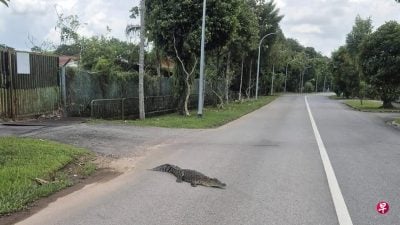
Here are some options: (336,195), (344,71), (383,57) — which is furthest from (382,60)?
(336,195)

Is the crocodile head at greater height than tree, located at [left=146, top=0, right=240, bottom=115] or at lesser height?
lesser

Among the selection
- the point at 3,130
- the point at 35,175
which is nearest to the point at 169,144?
the point at 3,130

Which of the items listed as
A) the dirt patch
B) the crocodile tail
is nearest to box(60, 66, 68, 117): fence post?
the dirt patch

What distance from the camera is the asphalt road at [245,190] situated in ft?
19.7

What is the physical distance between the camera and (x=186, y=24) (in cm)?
2238

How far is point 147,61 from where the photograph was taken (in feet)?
107

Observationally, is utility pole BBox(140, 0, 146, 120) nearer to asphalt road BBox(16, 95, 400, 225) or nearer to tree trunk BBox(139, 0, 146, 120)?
tree trunk BBox(139, 0, 146, 120)

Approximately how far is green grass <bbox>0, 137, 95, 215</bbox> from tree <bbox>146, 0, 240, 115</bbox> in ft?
39.5

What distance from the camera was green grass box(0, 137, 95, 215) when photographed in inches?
263

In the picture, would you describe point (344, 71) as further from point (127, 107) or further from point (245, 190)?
point (245, 190)

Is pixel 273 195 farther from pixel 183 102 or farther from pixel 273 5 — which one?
pixel 273 5

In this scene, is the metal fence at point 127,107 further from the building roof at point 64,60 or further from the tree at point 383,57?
the tree at point 383,57

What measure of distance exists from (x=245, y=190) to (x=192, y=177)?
1086mm

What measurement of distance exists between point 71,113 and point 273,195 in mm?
12758
